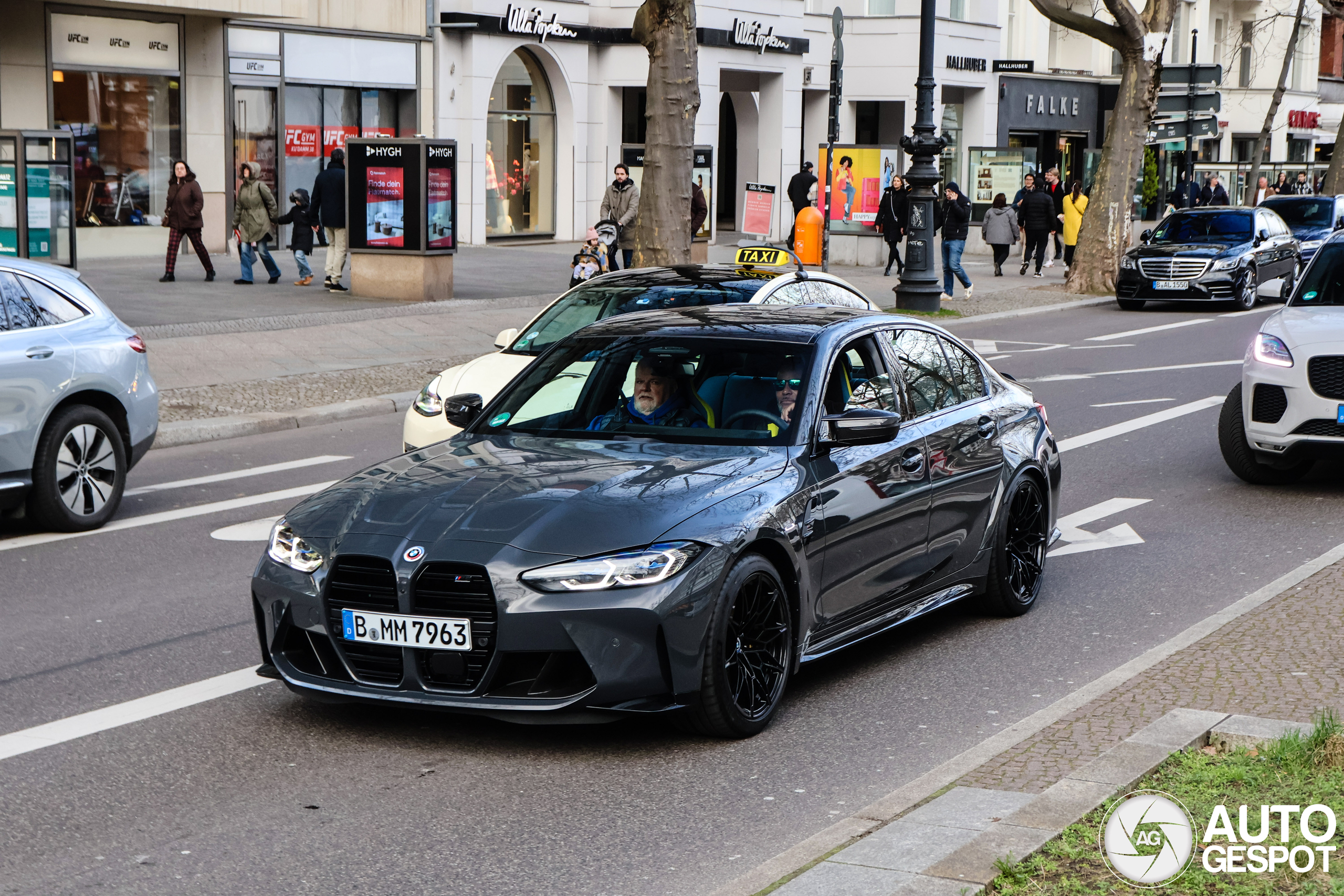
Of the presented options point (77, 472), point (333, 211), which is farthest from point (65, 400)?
point (333, 211)

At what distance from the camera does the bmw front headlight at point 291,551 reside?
580 centimetres

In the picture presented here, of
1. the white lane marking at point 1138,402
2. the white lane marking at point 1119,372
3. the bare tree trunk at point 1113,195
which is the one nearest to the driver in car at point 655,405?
the white lane marking at point 1138,402

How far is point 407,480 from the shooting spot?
20.3ft

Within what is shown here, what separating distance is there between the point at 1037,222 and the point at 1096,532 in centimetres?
2466

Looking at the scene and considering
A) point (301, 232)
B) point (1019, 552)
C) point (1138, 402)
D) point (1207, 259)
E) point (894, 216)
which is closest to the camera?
point (1019, 552)

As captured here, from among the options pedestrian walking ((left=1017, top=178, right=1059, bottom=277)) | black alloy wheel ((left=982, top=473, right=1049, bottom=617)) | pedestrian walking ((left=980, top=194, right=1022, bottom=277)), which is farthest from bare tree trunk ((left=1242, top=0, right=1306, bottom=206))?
black alloy wheel ((left=982, top=473, right=1049, bottom=617))

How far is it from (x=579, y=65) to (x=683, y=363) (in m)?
31.3

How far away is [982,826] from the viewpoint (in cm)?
461

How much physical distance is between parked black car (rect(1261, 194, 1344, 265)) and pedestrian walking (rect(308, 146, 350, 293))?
19.6 metres

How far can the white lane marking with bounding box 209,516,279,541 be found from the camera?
9578mm

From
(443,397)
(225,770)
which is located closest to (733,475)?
(225,770)

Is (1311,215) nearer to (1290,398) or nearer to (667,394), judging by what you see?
(1290,398)

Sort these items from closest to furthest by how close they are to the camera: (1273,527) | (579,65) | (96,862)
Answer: (96,862)
(1273,527)
(579,65)

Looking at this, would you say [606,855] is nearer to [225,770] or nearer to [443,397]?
[225,770]
